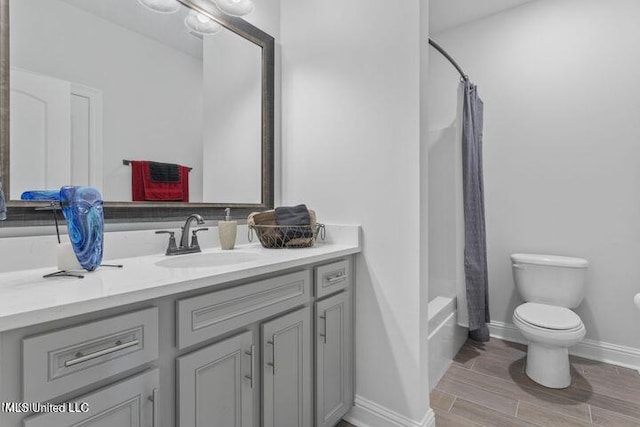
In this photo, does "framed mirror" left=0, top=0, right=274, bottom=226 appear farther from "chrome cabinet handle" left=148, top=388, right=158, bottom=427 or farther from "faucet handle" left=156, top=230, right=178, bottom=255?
"chrome cabinet handle" left=148, top=388, right=158, bottom=427

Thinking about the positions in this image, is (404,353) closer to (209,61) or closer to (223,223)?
(223,223)

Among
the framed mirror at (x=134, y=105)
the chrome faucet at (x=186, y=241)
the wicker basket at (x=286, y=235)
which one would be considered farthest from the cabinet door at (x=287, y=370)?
the framed mirror at (x=134, y=105)

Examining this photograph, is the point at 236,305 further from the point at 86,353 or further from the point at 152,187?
the point at 152,187

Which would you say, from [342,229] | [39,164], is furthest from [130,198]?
[342,229]

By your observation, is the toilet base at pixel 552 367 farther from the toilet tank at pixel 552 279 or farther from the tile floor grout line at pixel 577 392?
the toilet tank at pixel 552 279

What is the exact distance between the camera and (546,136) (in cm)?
241

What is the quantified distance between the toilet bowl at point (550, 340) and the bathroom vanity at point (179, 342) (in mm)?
1241

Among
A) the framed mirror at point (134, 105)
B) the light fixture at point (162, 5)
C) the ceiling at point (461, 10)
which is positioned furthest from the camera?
the ceiling at point (461, 10)

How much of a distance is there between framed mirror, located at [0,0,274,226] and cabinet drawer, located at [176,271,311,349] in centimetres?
61

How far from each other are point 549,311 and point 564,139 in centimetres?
125

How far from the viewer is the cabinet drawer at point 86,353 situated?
0.64 metres

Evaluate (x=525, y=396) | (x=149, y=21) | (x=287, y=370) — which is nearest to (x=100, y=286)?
(x=287, y=370)

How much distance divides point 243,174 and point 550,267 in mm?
2137

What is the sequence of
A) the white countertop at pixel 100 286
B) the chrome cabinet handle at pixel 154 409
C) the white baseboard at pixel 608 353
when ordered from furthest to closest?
the white baseboard at pixel 608 353 < the chrome cabinet handle at pixel 154 409 < the white countertop at pixel 100 286
